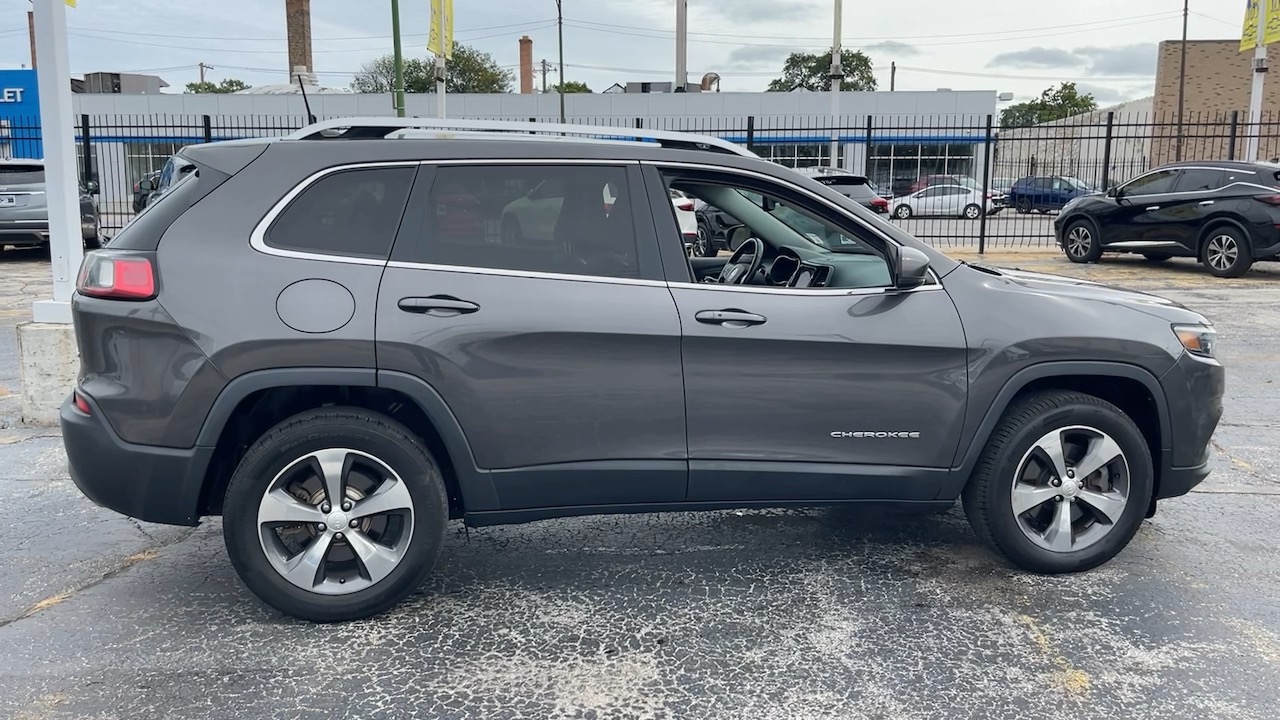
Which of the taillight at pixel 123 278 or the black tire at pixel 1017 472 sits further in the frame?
the black tire at pixel 1017 472

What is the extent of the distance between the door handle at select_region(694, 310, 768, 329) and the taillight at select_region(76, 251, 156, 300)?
1918mm

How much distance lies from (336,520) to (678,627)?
1.28m

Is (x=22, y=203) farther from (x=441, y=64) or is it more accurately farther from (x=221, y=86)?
(x=221, y=86)

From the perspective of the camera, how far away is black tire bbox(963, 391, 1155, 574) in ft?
13.3

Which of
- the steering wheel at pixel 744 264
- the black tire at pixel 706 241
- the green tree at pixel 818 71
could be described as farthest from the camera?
the green tree at pixel 818 71

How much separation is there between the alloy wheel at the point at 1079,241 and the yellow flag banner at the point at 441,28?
38.5 feet

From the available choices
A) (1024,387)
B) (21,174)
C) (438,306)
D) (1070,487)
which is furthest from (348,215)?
(21,174)

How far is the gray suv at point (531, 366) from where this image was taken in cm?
361

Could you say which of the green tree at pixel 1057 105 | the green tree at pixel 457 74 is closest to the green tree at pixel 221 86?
the green tree at pixel 457 74

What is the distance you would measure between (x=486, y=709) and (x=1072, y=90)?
103999mm

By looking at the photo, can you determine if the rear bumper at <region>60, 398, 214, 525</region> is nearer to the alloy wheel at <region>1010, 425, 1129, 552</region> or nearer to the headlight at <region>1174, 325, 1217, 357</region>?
the alloy wheel at <region>1010, 425, 1129, 552</region>

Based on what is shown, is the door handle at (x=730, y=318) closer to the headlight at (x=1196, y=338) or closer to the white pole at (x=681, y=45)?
the headlight at (x=1196, y=338)

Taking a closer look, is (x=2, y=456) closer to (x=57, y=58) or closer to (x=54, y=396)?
(x=54, y=396)

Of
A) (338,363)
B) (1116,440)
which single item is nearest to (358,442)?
(338,363)
